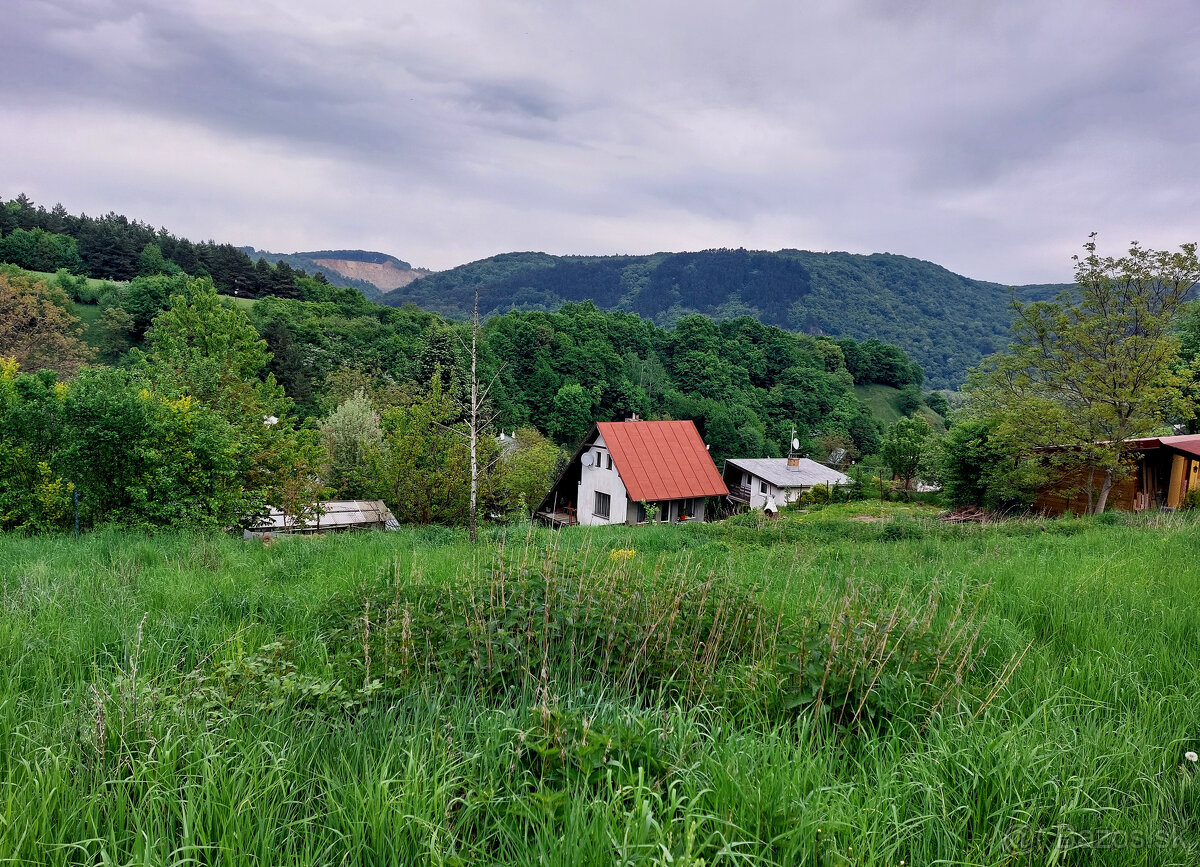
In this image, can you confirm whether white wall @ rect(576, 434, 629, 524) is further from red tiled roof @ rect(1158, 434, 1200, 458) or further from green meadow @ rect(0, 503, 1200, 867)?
green meadow @ rect(0, 503, 1200, 867)

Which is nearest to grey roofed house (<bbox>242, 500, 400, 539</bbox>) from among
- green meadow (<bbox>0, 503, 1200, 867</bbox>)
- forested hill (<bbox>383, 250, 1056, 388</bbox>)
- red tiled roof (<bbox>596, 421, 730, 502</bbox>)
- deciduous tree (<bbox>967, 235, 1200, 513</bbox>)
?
red tiled roof (<bbox>596, 421, 730, 502</bbox>)

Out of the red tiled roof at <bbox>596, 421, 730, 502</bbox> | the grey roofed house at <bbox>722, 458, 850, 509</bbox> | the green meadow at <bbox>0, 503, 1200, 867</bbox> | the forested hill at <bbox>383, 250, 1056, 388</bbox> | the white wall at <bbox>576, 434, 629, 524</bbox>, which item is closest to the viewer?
the green meadow at <bbox>0, 503, 1200, 867</bbox>

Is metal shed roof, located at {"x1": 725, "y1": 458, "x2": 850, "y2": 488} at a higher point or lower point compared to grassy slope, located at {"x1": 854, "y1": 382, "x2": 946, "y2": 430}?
lower

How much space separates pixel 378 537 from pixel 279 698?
774cm

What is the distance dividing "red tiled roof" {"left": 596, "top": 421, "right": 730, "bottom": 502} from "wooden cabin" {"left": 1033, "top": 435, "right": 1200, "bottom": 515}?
13416 mm

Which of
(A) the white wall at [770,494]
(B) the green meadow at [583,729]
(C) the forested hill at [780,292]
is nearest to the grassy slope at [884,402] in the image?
(C) the forested hill at [780,292]

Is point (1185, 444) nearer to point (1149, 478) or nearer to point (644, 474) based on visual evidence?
point (1149, 478)

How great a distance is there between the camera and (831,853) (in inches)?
73.1

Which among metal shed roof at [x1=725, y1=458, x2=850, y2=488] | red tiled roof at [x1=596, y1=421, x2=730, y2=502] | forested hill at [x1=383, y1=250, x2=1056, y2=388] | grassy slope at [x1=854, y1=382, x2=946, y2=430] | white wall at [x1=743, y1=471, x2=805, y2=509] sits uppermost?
forested hill at [x1=383, y1=250, x2=1056, y2=388]

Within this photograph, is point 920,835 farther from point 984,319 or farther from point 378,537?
point 984,319

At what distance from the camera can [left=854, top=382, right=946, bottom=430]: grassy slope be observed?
87.7 m

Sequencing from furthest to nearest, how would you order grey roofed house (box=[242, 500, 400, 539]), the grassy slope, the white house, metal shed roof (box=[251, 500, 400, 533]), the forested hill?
the forested hill < the grassy slope < the white house < metal shed roof (box=[251, 500, 400, 533]) < grey roofed house (box=[242, 500, 400, 539])

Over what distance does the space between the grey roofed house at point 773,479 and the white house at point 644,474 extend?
10.5 m

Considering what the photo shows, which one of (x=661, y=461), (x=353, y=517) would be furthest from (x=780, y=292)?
(x=353, y=517)
